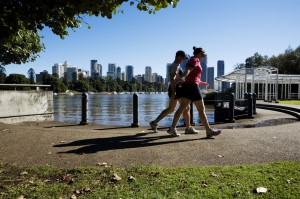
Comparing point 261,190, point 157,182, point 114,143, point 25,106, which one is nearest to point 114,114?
point 25,106

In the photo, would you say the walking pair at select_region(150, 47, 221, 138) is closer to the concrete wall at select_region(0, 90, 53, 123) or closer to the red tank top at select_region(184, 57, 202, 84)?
the red tank top at select_region(184, 57, 202, 84)

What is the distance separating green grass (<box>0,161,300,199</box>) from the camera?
3.76 meters

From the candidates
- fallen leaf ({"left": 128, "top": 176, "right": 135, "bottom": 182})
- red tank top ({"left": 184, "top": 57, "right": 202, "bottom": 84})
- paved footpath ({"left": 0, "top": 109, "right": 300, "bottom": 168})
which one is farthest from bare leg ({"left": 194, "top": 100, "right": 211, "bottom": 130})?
fallen leaf ({"left": 128, "top": 176, "right": 135, "bottom": 182})

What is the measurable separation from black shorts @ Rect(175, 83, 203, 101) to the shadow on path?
96 cm

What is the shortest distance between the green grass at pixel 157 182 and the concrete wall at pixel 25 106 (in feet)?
27.4

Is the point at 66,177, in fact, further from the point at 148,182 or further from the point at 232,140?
the point at 232,140

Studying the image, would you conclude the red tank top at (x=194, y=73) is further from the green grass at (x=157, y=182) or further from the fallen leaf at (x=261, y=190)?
the fallen leaf at (x=261, y=190)

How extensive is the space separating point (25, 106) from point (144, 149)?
902cm

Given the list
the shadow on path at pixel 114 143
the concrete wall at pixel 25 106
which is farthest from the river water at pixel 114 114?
the shadow on path at pixel 114 143

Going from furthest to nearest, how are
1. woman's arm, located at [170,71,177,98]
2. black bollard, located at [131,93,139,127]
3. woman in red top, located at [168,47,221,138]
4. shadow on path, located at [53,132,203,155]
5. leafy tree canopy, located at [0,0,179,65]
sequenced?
1. black bollard, located at [131,93,139,127]
2. woman's arm, located at [170,71,177,98]
3. woman in red top, located at [168,47,221,138]
4. shadow on path, located at [53,132,203,155]
5. leafy tree canopy, located at [0,0,179,65]

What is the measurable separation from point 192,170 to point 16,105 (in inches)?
407

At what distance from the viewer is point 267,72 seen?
3028 cm

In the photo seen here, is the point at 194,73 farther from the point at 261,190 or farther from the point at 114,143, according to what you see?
the point at 261,190

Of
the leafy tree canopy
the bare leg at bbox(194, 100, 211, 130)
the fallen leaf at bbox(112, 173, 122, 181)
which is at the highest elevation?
the leafy tree canopy
